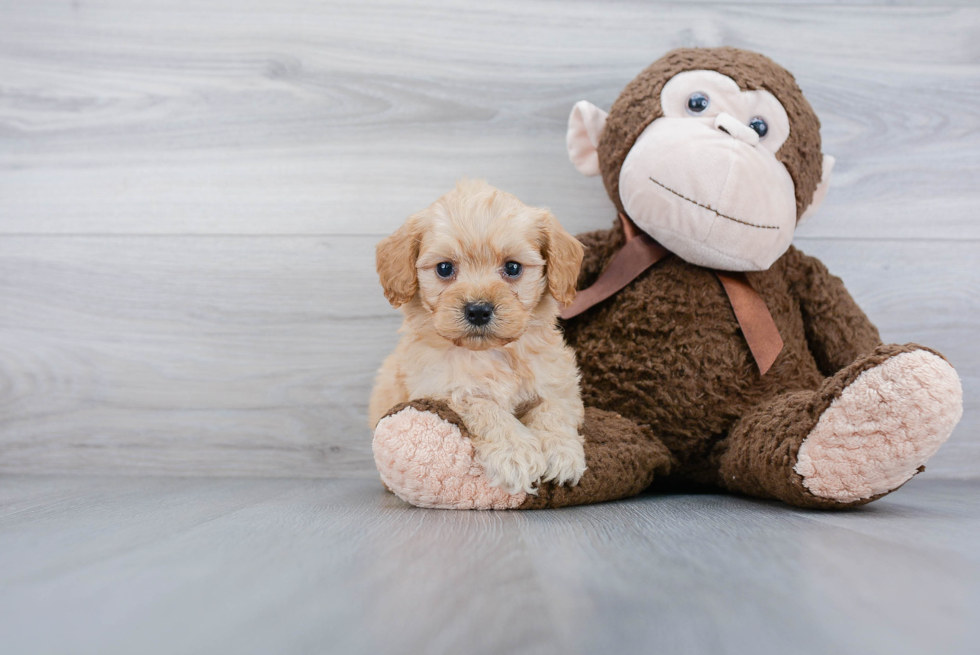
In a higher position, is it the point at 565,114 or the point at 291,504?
the point at 565,114

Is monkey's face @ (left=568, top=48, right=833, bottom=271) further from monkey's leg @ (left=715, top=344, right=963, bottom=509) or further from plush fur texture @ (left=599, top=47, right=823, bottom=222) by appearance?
monkey's leg @ (left=715, top=344, right=963, bottom=509)

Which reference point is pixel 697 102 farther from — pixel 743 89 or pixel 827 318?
pixel 827 318

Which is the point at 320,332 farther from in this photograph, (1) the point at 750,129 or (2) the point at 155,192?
(1) the point at 750,129

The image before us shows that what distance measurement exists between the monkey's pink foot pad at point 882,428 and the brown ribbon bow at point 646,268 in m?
0.24

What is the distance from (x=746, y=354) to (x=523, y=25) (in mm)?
828

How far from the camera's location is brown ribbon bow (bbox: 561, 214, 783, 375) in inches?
40.8

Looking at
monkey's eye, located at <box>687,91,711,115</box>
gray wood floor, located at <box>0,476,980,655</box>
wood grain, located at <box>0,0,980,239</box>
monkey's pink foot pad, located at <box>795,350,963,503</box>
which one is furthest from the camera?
wood grain, located at <box>0,0,980,239</box>

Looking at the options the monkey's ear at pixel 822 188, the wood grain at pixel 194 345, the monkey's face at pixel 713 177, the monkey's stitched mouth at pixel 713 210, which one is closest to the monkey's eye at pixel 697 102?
the monkey's face at pixel 713 177

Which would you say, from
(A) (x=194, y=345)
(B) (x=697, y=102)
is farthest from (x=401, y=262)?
(A) (x=194, y=345)

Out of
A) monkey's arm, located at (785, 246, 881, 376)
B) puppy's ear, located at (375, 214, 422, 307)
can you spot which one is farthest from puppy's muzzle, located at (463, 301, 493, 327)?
monkey's arm, located at (785, 246, 881, 376)

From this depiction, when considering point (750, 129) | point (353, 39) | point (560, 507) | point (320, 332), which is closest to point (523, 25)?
point (353, 39)

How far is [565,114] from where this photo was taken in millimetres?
1333

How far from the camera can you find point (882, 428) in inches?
30.0

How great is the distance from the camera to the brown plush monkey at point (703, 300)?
0.90 m
